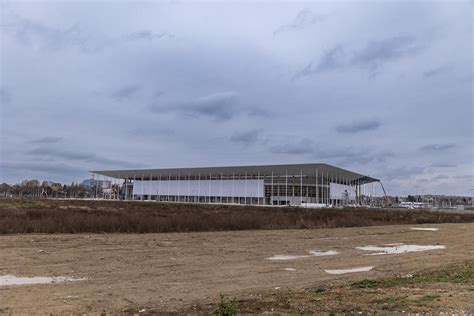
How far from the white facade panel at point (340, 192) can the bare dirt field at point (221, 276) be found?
335ft

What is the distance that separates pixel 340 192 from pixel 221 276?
122 metres

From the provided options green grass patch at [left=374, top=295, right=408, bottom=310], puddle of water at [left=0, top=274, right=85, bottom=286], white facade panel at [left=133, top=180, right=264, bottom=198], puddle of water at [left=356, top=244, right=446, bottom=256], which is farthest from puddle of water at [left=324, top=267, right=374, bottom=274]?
white facade panel at [left=133, top=180, right=264, bottom=198]

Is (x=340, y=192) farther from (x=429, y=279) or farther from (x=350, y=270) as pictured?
(x=429, y=279)

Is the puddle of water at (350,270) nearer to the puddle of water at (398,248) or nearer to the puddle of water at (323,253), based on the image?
the puddle of water at (323,253)

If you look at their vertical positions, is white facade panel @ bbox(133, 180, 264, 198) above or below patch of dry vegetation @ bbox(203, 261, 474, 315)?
above

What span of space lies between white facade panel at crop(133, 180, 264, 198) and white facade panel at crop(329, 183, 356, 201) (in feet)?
70.7

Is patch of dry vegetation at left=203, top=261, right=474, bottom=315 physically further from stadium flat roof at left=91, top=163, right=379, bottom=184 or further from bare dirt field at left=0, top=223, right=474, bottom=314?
stadium flat roof at left=91, top=163, right=379, bottom=184

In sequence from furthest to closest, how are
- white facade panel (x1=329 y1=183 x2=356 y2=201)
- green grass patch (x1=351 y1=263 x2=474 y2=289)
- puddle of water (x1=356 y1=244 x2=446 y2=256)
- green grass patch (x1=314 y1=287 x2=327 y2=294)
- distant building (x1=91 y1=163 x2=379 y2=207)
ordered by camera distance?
1. white facade panel (x1=329 y1=183 x2=356 y2=201)
2. distant building (x1=91 y1=163 x2=379 y2=207)
3. puddle of water (x1=356 y1=244 x2=446 y2=256)
4. green grass patch (x1=351 y1=263 x2=474 y2=289)
5. green grass patch (x1=314 y1=287 x2=327 y2=294)

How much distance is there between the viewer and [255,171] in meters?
119

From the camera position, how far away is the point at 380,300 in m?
9.86

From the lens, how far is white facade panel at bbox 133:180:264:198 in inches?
4727

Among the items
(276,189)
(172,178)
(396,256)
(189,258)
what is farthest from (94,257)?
(172,178)

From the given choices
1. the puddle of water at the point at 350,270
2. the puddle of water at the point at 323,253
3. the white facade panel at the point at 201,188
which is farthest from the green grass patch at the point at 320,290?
the white facade panel at the point at 201,188

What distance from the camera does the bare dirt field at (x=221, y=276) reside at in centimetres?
981
